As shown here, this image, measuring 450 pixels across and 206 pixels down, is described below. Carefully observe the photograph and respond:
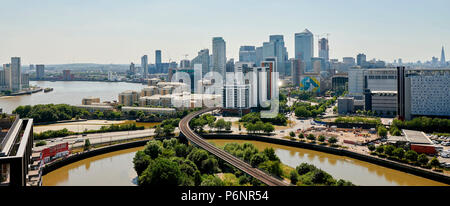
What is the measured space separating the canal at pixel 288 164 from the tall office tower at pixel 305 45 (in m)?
29.7

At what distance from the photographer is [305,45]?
34.6 metres

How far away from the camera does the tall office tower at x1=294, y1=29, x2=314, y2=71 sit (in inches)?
1353

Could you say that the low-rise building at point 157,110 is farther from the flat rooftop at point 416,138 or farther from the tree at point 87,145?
the flat rooftop at point 416,138

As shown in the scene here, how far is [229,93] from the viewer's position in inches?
409

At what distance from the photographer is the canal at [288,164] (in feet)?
14.6

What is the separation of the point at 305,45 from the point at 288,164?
102ft

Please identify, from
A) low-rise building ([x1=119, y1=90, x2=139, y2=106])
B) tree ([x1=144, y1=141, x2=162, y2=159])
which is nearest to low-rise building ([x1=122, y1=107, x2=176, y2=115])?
low-rise building ([x1=119, y1=90, x2=139, y2=106])

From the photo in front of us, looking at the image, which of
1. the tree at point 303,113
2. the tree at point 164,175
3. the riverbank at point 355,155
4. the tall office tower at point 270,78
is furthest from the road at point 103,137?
the tall office tower at point 270,78

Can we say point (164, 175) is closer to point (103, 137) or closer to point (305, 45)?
point (103, 137)

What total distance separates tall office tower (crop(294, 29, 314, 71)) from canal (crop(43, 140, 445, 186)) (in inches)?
1170

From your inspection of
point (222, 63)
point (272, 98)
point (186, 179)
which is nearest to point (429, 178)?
point (186, 179)

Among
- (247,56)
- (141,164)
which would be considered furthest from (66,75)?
(141,164)
